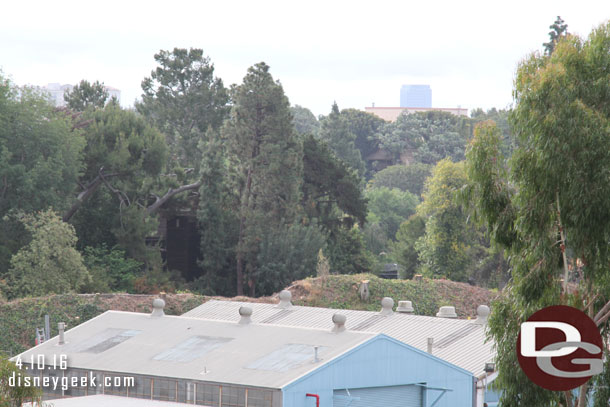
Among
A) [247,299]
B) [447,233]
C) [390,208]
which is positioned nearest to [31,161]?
[247,299]

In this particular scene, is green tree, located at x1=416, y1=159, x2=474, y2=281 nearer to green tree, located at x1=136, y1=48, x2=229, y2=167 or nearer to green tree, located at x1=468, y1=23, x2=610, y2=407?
green tree, located at x1=136, y1=48, x2=229, y2=167

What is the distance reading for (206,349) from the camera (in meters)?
27.4

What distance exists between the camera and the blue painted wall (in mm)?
23953

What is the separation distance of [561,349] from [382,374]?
995 cm

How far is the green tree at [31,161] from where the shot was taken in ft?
163

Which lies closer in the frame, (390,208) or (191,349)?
(191,349)

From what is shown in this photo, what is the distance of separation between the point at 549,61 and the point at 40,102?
39.3 metres

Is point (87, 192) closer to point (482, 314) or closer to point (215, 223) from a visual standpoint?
point (215, 223)

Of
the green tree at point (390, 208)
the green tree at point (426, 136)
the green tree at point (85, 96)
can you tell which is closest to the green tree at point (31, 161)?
the green tree at point (85, 96)

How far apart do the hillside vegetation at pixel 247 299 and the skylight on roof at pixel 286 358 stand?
15.8m

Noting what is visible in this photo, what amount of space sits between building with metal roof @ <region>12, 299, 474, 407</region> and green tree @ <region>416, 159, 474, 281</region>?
1333 inches

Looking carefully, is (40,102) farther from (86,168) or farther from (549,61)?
(549,61)

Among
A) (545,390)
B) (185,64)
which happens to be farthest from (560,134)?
(185,64)

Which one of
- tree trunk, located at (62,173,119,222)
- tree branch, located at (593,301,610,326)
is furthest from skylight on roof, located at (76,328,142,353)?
tree trunk, located at (62,173,119,222)
